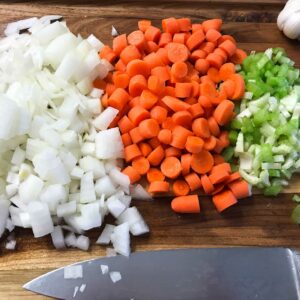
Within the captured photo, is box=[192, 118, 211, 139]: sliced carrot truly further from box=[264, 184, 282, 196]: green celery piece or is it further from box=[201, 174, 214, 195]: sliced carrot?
box=[264, 184, 282, 196]: green celery piece

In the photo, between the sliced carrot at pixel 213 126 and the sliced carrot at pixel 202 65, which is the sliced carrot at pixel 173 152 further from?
the sliced carrot at pixel 202 65

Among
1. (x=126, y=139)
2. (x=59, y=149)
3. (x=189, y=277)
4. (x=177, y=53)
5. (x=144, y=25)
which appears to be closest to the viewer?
(x=189, y=277)

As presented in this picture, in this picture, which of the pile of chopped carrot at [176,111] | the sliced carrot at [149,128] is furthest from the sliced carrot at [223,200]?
the sliced carrot at [149,128]

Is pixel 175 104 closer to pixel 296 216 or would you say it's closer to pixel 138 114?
pixel 138 114

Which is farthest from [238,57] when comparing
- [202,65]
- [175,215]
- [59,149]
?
[59,149]

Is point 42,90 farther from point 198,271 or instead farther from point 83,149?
point 198,271

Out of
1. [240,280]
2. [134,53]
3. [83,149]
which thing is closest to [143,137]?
[83,149]

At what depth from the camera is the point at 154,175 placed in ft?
6.10

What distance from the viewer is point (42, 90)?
1849mm

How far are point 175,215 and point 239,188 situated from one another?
252 mm

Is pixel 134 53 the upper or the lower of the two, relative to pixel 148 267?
upper

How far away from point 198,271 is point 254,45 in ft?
3.41

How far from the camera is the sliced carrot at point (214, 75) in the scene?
6.64 feet

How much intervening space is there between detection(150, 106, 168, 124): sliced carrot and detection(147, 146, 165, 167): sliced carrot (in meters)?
0.10
